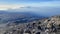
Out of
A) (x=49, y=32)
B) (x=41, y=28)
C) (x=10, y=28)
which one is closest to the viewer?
(x=49, y=32)

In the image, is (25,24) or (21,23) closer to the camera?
(25,24)

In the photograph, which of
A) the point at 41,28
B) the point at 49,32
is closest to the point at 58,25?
the point at 49,32

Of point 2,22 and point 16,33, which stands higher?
point 2,22

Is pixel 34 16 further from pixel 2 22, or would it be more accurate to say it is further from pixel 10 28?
pixel 2 22

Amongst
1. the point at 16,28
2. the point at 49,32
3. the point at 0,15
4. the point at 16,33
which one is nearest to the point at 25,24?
the point at 16,28

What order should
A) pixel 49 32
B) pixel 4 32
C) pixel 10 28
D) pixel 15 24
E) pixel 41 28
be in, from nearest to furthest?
pixel 49 32
pixel 41 28
pixel 4 32
pixel 10 28
pixel 15 24

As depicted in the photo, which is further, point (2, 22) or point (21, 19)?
point (21, 19)

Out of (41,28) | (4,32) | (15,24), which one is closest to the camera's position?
(41,28)

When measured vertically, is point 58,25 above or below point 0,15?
below

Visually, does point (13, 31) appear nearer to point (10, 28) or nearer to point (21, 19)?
point (10, 28)
